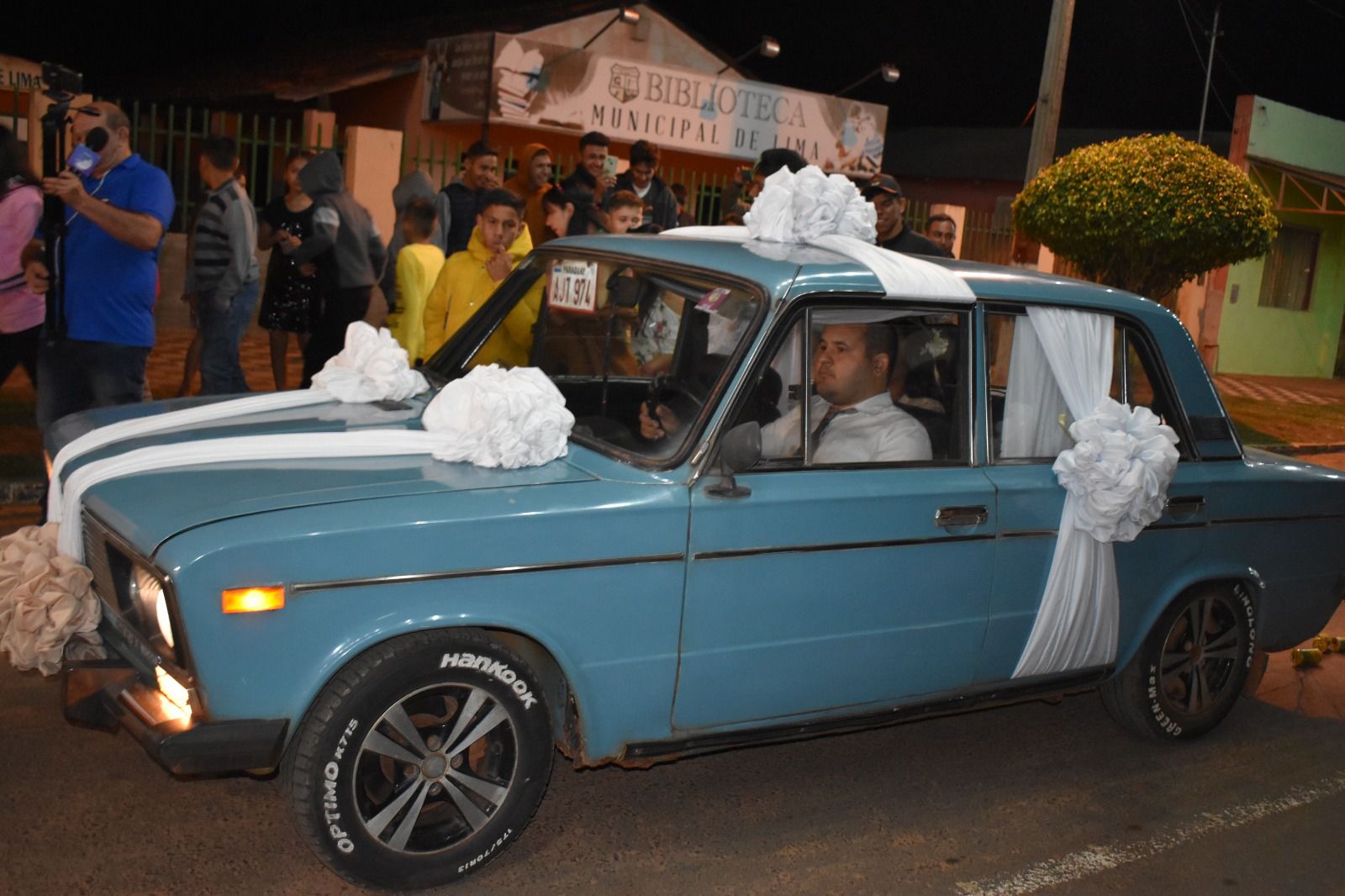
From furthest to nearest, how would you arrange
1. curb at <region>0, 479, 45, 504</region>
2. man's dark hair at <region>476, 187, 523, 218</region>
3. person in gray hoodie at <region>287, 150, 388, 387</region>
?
person in gray hoodie at <region>287, 150, 388, 387</region> < curb at <region>0, 479, 45, 504</region> < man's dark hair at <region>476, 187, 523, 218</region>

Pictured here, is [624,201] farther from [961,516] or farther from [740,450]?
[740,450]

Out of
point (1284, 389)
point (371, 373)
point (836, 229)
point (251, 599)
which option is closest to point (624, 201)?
point (836, 229)

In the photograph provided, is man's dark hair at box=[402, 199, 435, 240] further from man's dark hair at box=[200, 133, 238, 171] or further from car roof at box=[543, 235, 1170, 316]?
car roof at box=[543, 235, 1170, 316]

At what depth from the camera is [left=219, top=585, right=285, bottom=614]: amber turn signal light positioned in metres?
3.39

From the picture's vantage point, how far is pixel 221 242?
29.3ft

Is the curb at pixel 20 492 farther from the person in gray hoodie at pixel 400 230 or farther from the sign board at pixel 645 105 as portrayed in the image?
the sign board at pixel 645 105

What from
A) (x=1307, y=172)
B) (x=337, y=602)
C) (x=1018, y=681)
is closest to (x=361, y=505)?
(x=337, y=602)

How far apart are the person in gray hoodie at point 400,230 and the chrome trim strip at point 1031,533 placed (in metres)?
5.67

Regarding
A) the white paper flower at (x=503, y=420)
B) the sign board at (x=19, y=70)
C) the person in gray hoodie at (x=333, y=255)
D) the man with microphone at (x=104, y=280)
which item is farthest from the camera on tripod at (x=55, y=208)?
the sign board at (x=19, y=70)

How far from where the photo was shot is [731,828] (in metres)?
4.43

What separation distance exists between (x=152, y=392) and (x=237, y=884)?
7686 mm

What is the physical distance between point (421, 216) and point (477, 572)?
5.27 m

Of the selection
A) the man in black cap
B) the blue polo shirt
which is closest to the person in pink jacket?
the blue polo shirt

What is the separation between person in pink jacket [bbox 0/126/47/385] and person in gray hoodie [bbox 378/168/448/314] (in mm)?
2477
